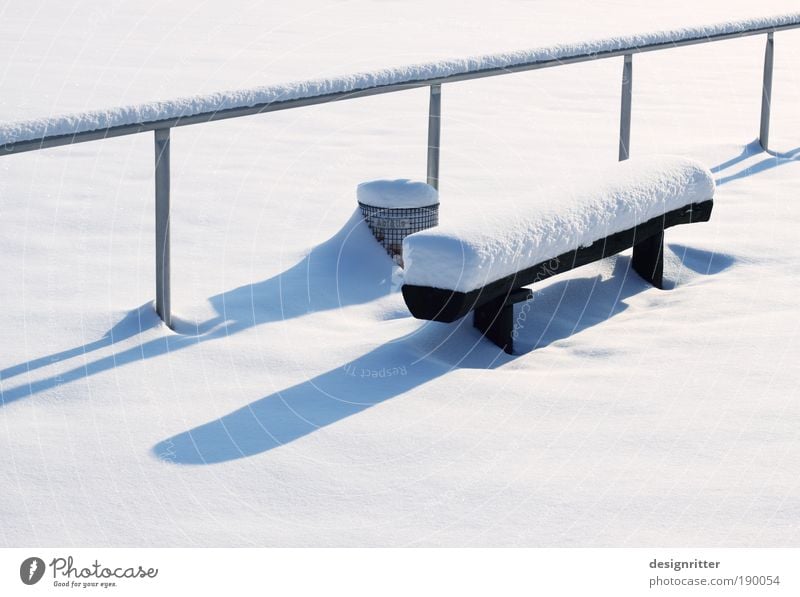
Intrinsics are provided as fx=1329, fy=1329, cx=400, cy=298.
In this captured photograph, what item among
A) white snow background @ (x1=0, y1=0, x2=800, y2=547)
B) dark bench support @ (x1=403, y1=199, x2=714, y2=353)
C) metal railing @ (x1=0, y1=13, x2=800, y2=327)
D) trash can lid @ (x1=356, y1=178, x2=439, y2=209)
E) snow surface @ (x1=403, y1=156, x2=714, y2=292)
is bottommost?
white snow background @ (x1=0, y1=0, x2=800, y2=547)

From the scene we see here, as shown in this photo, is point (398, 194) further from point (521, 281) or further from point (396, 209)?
point (521, 281)

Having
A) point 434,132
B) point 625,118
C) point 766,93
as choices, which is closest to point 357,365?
point 434,132

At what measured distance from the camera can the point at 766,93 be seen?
299 inches

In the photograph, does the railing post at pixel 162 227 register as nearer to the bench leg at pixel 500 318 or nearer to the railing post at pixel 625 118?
the bench leg at pixel 500 318

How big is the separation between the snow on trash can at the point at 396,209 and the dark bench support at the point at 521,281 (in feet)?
2.79

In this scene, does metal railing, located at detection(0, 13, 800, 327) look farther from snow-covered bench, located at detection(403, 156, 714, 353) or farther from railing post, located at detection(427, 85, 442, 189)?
snow-covered bench, located at detection(403, 156, 714, 353)

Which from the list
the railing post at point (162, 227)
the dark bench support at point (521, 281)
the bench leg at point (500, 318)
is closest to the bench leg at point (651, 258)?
the dark bench support at point (521, 281)

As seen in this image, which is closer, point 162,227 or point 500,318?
point 162,227

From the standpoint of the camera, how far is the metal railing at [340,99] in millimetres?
4191

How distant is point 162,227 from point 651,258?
2.03 m

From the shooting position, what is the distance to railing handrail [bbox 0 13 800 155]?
4.04 m

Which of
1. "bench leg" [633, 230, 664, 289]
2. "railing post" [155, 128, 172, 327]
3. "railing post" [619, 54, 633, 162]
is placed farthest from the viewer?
"railing post" [619, 54, 633, 162]

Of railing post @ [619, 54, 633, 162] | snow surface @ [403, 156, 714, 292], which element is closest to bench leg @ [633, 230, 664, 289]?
snow surface @ [403, 156, 714, 292]

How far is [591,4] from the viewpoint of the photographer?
16297 mm
